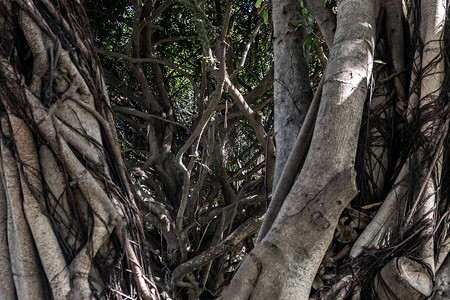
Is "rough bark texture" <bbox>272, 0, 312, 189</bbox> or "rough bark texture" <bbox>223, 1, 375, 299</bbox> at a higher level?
"rough bark texture" <bbox>272, 0, 312, 189</bbox>

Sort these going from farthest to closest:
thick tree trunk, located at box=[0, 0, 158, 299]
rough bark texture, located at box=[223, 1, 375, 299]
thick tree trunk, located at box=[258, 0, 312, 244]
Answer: thick tree trunk, located at box=[258, 0, 312, 244] < thick tree trunk, located at box=[0, 0, 158, 299] < rough bark texture, located at box=[223, 1, 375, 299]

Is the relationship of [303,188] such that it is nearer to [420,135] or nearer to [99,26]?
[420,135]

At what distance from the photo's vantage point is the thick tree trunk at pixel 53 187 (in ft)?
6.61

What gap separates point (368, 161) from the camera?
2.10 meters

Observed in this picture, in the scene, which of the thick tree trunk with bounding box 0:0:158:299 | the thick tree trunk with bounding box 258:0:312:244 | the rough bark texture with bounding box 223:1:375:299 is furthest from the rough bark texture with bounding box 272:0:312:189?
the thick tree trunk with bounding box 0:0:158:299

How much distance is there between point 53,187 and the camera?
6.81 ft

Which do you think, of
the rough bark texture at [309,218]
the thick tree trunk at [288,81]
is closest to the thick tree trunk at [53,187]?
the rough bark texture at [309,218]

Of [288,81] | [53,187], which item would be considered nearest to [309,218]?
[288,81]

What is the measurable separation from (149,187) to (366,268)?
4.39 meters

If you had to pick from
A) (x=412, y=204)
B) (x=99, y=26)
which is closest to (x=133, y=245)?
(x=412, y=204)

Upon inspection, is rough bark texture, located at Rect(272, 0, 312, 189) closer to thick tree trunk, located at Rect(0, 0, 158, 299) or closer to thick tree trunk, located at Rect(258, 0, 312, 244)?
thick tree trunk, located at Rect(258, 0, 312, 244)

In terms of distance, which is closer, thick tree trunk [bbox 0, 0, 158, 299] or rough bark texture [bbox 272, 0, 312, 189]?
thick tree trunk [bbox 0, 0, 158, 299]

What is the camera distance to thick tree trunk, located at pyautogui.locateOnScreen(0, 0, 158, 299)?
2014 millimetres

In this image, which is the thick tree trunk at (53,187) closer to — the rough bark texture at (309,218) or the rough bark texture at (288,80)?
the rough bark texture at (309,218)
